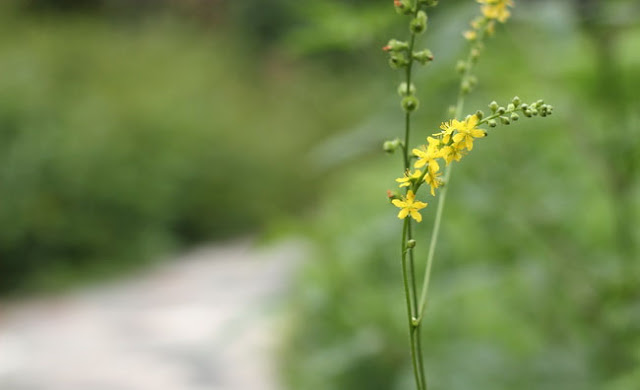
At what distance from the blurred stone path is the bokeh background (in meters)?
0.28

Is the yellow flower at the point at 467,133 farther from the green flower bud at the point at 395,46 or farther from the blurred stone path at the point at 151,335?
the blurred stone path at the point at 151,335

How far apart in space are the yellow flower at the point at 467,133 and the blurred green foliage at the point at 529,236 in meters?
0.99

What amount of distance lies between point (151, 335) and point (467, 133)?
5.26 metres

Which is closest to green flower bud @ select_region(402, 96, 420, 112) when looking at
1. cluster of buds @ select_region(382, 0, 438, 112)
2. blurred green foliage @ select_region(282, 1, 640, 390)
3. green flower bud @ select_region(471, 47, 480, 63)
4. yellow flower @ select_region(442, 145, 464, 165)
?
cluster of buds @ select_region(382, 0, 438, 112)

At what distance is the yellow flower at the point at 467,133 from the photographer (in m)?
0.74

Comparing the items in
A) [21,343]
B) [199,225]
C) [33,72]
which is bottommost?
[21,343]

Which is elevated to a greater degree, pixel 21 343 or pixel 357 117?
pixel 357 117

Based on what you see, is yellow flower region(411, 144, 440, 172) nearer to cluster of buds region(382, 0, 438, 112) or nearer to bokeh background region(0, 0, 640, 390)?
cluster of buds region(382, 0, 438, 112)

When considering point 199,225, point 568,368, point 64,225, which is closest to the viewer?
point 568,368

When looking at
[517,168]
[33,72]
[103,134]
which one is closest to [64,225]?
[103,134]

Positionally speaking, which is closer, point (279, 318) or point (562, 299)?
point (562, 299)

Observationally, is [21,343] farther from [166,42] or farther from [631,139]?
[166,42]

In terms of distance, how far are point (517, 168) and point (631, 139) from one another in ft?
1.94

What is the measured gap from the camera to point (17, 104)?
766 centimetres
